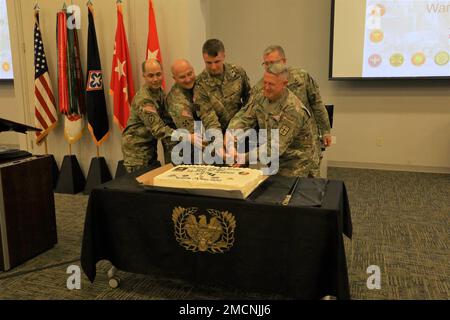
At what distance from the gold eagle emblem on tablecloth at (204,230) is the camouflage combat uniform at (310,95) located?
1.25m

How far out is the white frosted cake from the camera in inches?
73.9

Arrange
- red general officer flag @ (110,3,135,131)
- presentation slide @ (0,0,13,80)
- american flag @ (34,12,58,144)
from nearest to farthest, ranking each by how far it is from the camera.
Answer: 1. red general officer flag @ (110,3,135,131)
2. american flag @ (34,12,58,144)
3. presentation slide @ (0,0,13,80)

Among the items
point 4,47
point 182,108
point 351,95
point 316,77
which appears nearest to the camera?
point 182,108

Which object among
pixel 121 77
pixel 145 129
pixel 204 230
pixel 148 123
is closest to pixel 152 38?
pixel 121 77

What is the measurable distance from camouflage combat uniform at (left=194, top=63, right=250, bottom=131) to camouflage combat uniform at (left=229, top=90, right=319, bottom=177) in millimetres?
Answer: 464

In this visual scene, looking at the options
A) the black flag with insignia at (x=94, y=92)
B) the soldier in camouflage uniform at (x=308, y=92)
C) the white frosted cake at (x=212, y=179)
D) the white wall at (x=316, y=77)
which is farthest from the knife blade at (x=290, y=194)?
the black flag with insignia at (x=94, y=92)

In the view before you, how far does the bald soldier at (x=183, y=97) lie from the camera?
290 centimetres

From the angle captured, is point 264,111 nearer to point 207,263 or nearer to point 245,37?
point 207,263

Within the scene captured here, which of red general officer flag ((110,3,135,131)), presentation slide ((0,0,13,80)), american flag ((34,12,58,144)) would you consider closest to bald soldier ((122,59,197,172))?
red general officer flag ((110,3,135,131))

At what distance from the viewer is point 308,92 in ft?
9.84

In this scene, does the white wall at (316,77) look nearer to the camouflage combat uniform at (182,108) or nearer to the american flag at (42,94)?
the american flag at (42,94)

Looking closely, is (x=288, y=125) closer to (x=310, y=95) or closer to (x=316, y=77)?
(x=310, y=95)

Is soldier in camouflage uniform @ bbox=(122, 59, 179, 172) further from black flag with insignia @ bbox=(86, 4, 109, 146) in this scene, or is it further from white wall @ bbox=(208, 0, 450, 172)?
white wall @ bbox=(208, 0, 450, 172)

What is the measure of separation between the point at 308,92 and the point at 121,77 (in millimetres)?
2049
